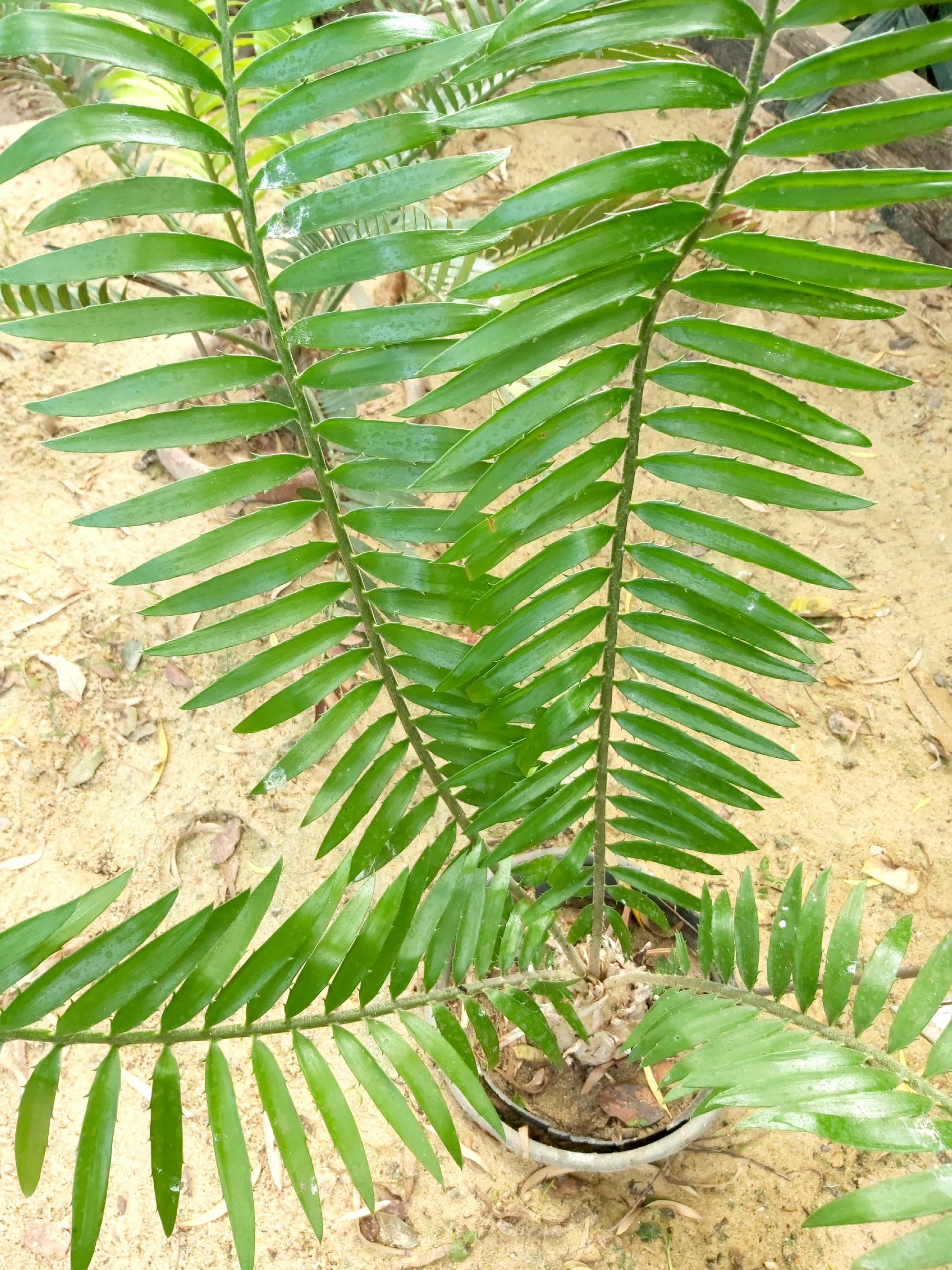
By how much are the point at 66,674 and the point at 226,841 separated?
439 millimetres

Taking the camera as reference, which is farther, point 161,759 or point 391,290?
point 391,290

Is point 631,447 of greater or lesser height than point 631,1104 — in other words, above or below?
above

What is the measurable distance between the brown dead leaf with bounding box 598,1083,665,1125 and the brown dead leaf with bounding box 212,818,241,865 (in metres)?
0.69

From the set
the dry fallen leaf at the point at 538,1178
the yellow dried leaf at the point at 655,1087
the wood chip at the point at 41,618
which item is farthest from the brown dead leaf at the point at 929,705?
the wood chip at the point at 41,618

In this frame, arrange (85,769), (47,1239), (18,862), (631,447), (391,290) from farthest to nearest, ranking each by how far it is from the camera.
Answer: (391,290) < (85,769) < (18,862) < (47,1239) < (631,447)

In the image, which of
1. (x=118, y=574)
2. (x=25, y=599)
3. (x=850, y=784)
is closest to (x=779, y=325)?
(x=850, y=784)

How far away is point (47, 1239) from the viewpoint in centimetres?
115

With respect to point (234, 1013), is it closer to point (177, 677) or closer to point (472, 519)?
point (472, 519)

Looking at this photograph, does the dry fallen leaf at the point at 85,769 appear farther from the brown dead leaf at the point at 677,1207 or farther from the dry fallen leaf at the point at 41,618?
the brown dead leaf at the point at 677,1207

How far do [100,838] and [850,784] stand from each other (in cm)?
126

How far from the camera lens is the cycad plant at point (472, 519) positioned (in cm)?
53

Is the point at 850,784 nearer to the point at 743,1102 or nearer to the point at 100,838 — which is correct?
the point at 743,1102

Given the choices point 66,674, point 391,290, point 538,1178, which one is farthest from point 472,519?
point 391,290

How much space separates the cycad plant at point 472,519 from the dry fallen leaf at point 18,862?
78 cm
